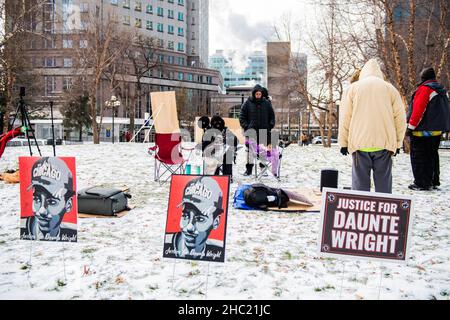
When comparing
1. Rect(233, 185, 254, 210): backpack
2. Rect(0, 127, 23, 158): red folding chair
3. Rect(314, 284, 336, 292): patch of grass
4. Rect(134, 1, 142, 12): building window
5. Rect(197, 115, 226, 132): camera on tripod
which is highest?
Rect(134, 1, 142, 12): building window

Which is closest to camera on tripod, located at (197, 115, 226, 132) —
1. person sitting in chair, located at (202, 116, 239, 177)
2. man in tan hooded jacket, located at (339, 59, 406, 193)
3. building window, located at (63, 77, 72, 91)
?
person sitting in chair, located at (202, 116, 239, 177)

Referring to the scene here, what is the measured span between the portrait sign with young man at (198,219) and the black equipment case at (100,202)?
92.6 inches

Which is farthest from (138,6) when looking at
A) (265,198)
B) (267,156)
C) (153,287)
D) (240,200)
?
(153,287)

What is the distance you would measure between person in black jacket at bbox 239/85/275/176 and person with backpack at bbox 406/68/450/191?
9.85 feet

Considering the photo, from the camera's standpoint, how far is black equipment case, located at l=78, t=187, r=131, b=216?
16.5 ft

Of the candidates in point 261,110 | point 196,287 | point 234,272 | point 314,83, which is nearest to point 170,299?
point 196,287

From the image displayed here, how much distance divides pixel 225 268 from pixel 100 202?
2498 mm

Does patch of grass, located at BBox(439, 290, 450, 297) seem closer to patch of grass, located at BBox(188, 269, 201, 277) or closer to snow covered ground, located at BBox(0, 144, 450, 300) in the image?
snow covered ground, located at BBox(0, 144, 450, 300)

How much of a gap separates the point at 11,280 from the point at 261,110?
6499mm

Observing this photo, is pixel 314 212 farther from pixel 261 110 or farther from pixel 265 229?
pixel 261 110

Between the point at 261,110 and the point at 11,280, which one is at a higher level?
the point at 261,110

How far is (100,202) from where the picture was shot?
5.05m

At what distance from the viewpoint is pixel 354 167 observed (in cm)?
432

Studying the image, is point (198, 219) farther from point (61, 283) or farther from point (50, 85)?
point (50, 85)
